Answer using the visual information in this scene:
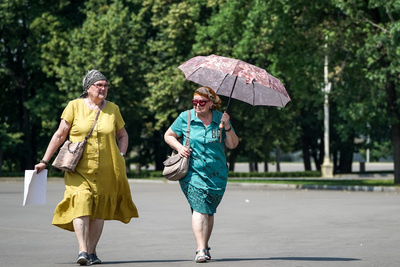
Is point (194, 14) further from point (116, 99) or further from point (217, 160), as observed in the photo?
point (217, 160)

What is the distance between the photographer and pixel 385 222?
609 inches

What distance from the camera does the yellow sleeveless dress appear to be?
346 inches

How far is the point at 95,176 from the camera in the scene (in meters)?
8.86

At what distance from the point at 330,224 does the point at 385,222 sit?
1.04 meters

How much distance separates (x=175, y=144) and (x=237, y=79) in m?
1.43

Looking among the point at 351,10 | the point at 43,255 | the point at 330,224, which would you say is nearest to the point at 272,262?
the point at 43,255

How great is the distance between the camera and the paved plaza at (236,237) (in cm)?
970

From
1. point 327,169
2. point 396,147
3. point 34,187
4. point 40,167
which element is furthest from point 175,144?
point 327,169

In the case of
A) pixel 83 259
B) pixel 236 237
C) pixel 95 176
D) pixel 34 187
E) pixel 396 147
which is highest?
pixel 95 176

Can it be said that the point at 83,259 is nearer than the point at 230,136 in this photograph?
Yes

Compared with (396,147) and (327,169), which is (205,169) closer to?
(396,147)

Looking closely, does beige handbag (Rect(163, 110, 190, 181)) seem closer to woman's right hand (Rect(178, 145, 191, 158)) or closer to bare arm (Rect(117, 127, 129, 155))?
woman's right hand (Rect(178, 145, 191, 158))

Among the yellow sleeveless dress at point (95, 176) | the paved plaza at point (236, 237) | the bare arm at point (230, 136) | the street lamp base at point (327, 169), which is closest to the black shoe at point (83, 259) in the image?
the yellow sleeveless dress at point (95, 176)

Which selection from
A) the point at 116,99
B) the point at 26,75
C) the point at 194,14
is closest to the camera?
the point at 194,14
